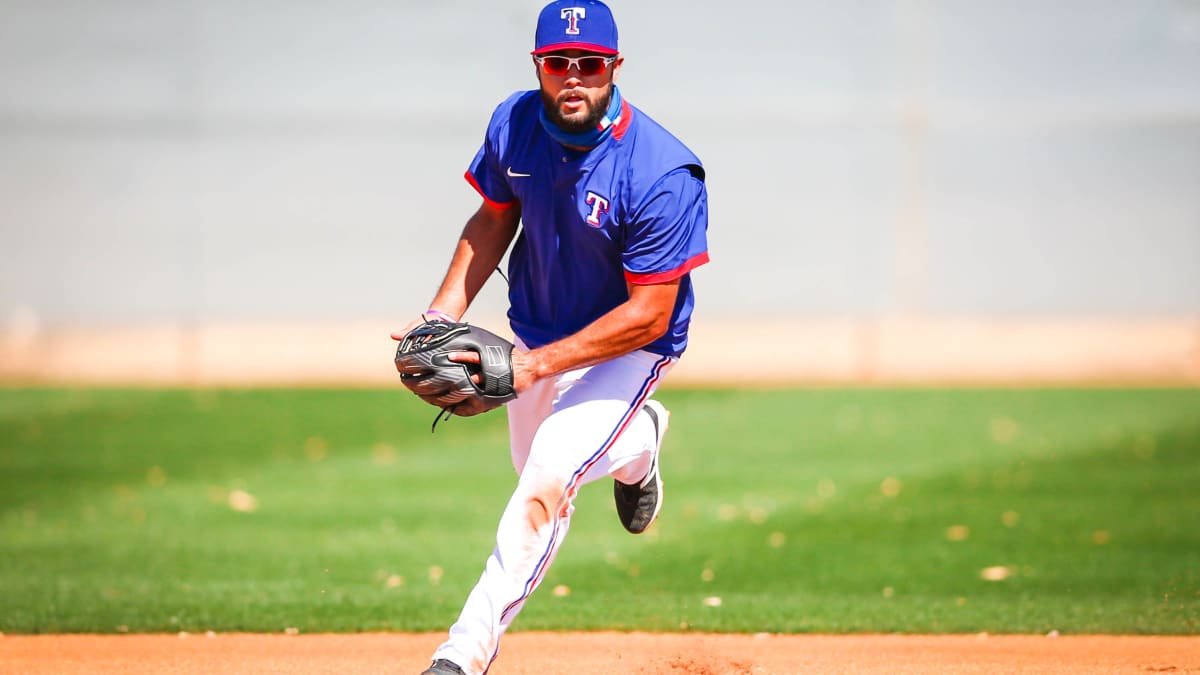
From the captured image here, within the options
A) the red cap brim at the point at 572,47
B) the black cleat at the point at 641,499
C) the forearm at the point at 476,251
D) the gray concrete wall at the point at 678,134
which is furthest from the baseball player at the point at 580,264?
the gray concrete wall at the point at 678,134

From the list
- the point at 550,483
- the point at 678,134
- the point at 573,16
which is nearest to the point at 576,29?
the point at 573,16

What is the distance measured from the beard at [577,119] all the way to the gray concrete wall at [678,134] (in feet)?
39.7

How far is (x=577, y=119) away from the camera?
4699 mm

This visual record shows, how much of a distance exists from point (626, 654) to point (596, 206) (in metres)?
2.09

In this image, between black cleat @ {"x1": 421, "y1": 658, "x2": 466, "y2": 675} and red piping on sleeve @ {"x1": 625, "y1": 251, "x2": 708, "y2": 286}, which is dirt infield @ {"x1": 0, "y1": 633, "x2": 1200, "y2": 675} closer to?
black cleat @ {"x1": 421, "y1": 658, "x2": 466, "y2": 675}

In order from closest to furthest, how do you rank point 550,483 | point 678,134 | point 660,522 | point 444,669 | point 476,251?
point 444,669
point 550,483
point 476,251
point 660,522
point 678,134

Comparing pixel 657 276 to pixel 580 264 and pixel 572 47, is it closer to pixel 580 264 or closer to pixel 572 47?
pixel 580 264

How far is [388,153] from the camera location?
1698 cm

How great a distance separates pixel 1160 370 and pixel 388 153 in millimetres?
9278

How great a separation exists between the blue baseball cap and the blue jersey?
290 millimetres

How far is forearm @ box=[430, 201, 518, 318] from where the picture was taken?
527cm

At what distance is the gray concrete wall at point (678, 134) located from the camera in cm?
1673

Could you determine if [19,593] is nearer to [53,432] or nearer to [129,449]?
[129,449]

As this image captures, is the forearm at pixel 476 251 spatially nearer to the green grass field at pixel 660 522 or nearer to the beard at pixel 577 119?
the beard at pixel 577 119
